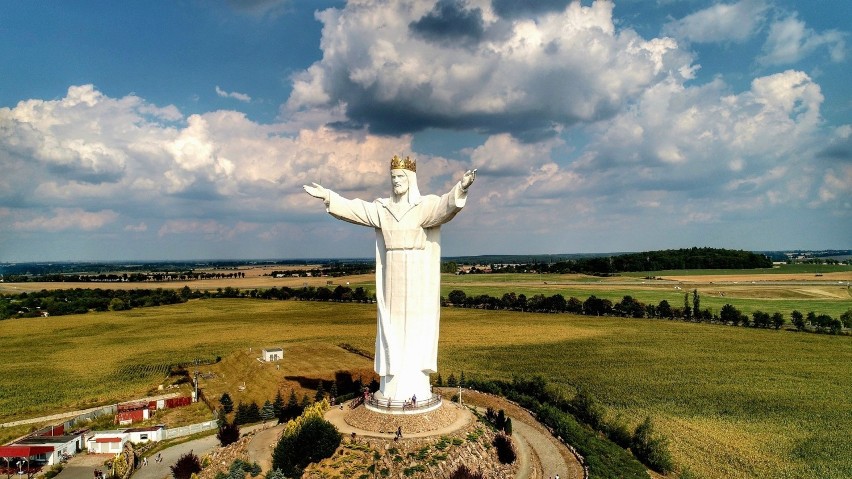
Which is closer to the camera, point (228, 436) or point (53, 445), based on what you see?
point (228, 436)

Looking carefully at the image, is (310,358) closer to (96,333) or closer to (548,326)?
(548,326)

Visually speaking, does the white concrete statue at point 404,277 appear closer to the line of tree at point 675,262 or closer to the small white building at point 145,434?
the small white building at point 145,434

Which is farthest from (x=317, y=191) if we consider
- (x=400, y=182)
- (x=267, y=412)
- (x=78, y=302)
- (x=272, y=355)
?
(x=78, y=302)

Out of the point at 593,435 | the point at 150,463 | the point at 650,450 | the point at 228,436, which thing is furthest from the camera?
the point at 150,463

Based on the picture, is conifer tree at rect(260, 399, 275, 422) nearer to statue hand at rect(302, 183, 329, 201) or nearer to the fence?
the fence

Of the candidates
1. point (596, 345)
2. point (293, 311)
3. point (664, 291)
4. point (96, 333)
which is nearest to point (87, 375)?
point (96, 333)

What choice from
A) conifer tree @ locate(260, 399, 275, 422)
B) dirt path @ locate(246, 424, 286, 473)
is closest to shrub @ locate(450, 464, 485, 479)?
dirt path @ locate(246, 424, 286, 473)

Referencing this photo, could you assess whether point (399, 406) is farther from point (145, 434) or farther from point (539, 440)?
point (145, 434)
